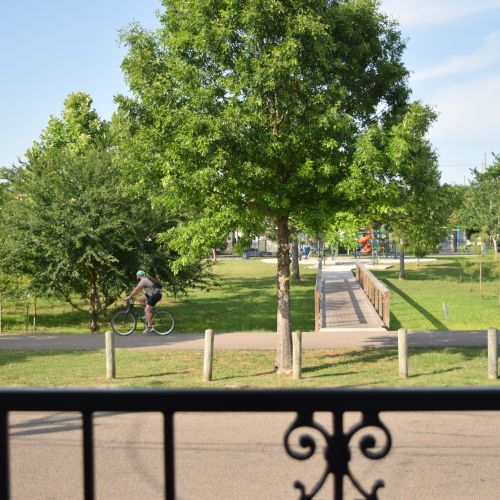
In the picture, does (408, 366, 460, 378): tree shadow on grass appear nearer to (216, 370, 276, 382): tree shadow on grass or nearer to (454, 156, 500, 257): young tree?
(216, 370, 276, 382): tree shadow on grass

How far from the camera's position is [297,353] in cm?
1367

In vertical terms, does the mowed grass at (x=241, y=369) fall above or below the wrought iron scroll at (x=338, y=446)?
below

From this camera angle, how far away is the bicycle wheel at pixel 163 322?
2011cm

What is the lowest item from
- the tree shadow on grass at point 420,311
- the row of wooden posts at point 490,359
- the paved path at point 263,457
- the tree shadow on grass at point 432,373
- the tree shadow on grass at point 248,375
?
the tree shadow on grass at point 420,311

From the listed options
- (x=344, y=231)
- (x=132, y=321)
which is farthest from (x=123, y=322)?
(x=344, y=231)

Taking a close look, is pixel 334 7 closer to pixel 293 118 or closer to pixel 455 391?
pixel 293 118

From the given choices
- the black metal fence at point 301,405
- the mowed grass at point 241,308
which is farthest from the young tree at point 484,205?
the black metal fence at point 301,405

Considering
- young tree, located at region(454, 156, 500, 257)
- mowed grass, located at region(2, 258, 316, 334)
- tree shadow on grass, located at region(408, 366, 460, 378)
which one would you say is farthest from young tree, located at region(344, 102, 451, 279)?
young tree, located at region(454, 156, 500, 257)

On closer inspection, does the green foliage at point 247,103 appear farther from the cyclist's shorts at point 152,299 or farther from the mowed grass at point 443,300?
the mowed grass at point 443,300

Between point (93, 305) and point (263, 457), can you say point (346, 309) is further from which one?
point (263, 457)

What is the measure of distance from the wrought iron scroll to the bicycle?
18329 mm

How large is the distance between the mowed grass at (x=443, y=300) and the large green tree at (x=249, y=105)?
1025 centimetres

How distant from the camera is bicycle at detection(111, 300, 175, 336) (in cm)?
2014

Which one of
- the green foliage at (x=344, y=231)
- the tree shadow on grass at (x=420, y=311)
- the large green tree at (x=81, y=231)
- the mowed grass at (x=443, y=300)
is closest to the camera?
the green foliage at (x=344, y=231)
